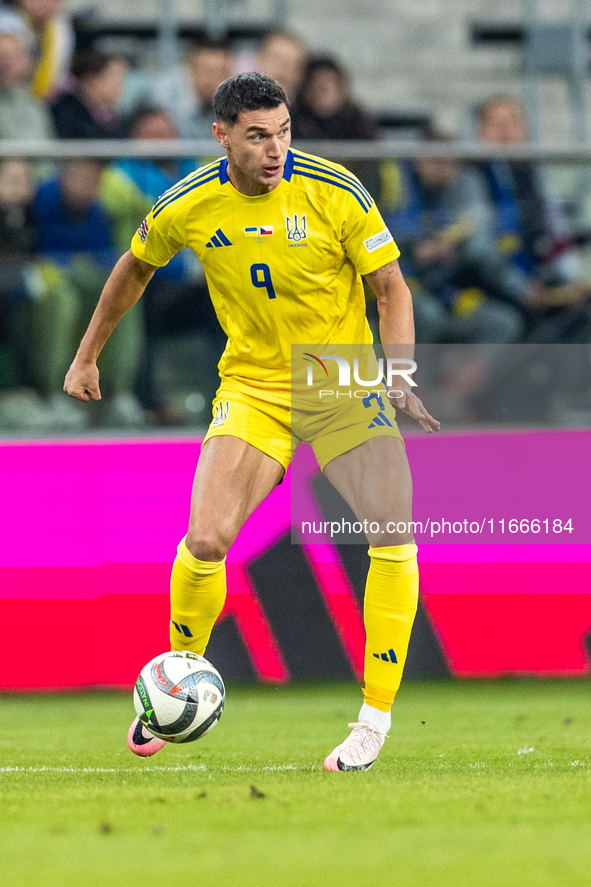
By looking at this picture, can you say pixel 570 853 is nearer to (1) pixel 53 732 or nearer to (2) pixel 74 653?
(1) pixel 53 732

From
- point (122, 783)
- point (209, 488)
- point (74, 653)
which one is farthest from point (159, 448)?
point (122, 783)

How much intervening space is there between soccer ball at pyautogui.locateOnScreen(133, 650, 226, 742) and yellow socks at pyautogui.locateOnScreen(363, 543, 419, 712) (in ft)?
1.95

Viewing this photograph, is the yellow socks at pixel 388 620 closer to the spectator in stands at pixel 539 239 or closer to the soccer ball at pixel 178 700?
the soccer ball at pixel 178 700

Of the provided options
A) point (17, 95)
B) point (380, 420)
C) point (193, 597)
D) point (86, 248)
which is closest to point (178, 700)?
point (193, 597)

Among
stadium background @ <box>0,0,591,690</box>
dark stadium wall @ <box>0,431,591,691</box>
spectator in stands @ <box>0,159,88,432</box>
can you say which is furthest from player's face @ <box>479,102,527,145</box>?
spectator in stands @ <box>0,159,88,432</box>

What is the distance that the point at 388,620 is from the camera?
4.83 m

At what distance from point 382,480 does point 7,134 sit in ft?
12.6

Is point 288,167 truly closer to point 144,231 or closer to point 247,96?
point 247,96

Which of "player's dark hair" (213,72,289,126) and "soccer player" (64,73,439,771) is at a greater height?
"player's dark hair" (213,72,289,126)

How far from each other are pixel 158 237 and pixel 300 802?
2.19 metres

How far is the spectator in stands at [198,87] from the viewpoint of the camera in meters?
8.55

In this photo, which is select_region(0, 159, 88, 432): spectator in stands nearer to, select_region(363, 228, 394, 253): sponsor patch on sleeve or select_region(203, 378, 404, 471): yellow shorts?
select_region(203, 378, 404, 471): yellow shorts

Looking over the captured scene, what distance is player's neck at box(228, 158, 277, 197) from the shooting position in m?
4.78

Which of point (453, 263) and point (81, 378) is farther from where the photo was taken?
point (453, 263)
